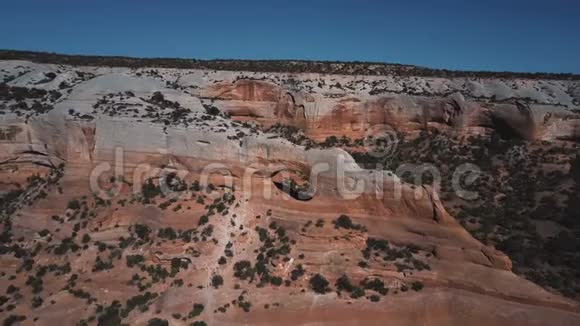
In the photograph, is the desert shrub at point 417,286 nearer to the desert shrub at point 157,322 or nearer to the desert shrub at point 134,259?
the desert shrub at point 157,322

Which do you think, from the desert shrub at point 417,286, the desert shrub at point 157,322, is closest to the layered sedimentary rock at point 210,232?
the desert shrub at point 417,286

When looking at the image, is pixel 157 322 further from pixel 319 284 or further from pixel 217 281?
pixel 319 284

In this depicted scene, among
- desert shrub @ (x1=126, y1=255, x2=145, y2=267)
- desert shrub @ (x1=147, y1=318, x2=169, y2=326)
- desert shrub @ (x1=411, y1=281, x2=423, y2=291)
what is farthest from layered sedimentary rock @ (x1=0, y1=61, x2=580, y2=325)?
desert shrub @ (x1=147, y1=318, x2=169, y2=326)

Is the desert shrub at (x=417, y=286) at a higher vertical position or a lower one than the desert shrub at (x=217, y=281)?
A: higher

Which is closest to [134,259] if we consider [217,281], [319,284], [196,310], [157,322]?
[157,322]

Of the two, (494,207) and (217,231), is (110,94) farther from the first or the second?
(494,207)

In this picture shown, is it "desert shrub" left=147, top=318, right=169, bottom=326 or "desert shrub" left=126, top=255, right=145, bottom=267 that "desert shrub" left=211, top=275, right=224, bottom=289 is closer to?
"desert shrub" left=147, top=318, right=169, bottom=326

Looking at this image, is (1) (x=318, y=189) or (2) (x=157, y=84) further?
(2) (x=157, y=84)

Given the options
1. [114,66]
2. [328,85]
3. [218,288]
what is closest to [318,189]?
[218,288]
